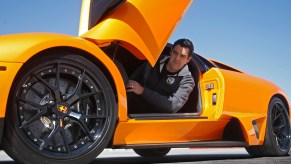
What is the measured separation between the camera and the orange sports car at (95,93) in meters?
3.41

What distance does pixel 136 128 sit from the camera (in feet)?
13.8

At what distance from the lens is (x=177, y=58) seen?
4941 mm

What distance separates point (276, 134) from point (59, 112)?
142 inches

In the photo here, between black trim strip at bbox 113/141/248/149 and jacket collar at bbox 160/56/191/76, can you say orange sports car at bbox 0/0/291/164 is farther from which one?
jacket collar at bbox 160/56/191/76

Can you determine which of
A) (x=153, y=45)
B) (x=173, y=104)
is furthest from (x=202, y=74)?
(x=153, y=45)

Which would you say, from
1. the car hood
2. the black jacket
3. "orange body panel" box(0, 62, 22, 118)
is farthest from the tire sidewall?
"orange body panel" box(0, 62, 22, 118)

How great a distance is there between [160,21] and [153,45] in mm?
241

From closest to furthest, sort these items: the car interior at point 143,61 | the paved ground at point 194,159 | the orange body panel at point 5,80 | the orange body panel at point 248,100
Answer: the orange body panel at point 5,80, the car interior at point 143,61, the paved ground at point 194,159, the orange body panel at point 248,100

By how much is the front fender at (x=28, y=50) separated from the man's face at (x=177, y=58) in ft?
3.77

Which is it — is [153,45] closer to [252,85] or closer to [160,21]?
[160,21]

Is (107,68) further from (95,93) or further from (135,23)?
(135,23)

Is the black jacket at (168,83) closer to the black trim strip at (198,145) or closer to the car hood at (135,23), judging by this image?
the black trim strip at (198,145)

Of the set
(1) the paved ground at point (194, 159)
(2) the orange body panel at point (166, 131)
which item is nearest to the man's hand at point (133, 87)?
(2) the orange body panel at point (166, 131)

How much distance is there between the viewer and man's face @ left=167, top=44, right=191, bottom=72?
494cm
